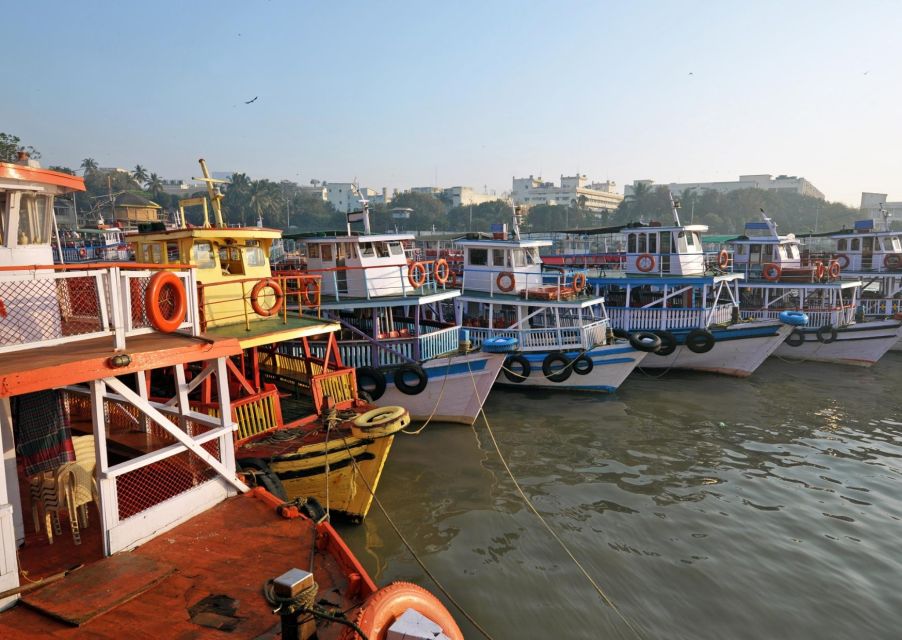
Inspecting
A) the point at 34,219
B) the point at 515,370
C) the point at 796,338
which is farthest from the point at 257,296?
the point at 796,338

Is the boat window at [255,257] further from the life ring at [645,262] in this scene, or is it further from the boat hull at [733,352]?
the life ring at [645,262]

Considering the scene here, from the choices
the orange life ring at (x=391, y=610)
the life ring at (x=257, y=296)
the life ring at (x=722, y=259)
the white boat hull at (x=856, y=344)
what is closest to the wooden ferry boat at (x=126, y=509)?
the orange life ring at (x=391, y=610)

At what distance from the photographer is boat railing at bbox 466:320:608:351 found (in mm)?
16438

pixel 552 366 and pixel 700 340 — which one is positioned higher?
pixel 700 340

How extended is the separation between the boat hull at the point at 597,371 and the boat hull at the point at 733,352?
309 cm

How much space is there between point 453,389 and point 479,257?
242 inches

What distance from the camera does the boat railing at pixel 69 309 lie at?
4.96 m

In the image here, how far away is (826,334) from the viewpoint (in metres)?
21.0

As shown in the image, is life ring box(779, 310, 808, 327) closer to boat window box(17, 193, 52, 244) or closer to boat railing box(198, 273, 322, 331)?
boat railing box(198, 273, 322, 331)

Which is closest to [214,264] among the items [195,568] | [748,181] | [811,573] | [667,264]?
[195,568]

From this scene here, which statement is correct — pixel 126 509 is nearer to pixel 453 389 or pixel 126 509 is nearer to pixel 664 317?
pixel 453 389

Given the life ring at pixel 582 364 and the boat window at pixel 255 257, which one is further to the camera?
the life ring at pixel 582 364

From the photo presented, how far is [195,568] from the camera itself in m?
4.88

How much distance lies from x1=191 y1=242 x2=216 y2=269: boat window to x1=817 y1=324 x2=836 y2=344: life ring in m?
21.4
